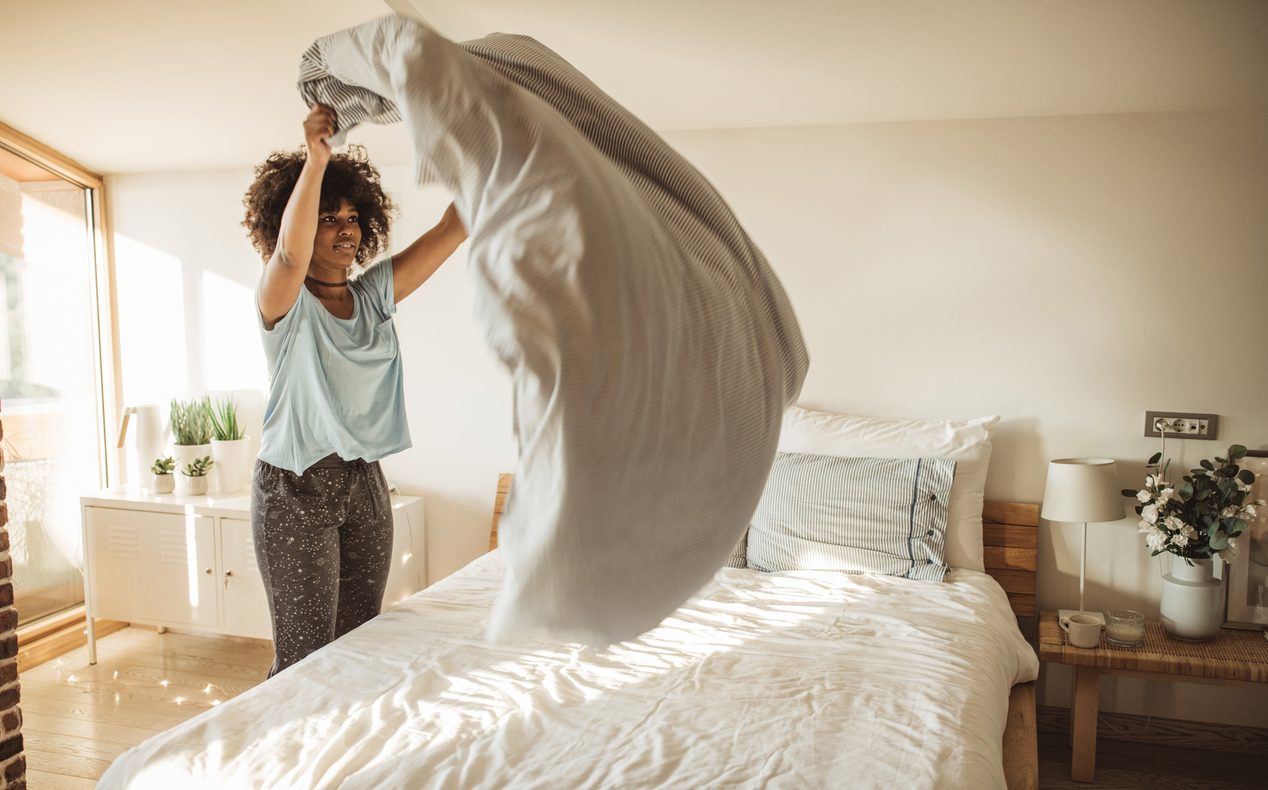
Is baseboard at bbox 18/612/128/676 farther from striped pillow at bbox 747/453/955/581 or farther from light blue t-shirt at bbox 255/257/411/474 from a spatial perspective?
striped pillow at bbox 747/453/955/581

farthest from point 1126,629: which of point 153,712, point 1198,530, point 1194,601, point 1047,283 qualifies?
point 153,712

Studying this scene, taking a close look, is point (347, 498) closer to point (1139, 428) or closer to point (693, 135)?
point (693, 135)

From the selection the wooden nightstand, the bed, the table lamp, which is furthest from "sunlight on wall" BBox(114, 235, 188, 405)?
the wooden nightstand

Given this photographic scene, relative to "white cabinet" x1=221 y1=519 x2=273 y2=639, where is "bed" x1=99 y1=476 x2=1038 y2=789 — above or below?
above

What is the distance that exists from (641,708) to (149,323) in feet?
11.1

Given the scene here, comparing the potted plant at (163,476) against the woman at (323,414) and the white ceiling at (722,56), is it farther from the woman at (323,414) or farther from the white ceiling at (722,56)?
the woman at (323,414)

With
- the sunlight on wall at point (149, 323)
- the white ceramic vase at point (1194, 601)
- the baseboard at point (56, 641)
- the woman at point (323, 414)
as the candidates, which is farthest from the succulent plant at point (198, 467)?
the white ceramic vase at point (1194, 601)

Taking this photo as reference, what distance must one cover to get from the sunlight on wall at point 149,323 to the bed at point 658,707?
7.59 ft

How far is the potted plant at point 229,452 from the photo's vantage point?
3732 millimetres

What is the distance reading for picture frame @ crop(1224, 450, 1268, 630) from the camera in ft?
9.29

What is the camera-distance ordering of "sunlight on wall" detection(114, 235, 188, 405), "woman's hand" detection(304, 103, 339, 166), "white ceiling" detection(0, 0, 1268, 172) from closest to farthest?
"woman's hand" detection(304, 103, 339, 166), "white ceiling" detection(0, 0, 1268, 172), "sunlight on wall" detection(114, 235, 188, 405)

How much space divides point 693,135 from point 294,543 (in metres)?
2.17

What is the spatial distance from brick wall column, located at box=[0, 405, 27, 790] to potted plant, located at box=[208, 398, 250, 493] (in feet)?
4.61

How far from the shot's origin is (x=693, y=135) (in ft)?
11.2
